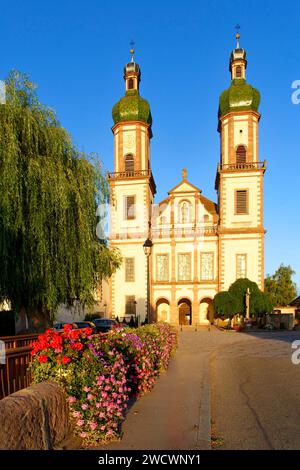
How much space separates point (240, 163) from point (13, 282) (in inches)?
1259

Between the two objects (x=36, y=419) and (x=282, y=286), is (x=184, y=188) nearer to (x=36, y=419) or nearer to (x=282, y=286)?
(x=282, y=286)

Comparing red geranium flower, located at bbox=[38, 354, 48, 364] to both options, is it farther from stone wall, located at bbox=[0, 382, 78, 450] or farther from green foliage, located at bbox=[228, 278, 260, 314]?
green foliage, located at bbox=[228, 278, 260, 314]

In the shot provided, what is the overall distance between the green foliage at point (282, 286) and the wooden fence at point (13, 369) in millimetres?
58047

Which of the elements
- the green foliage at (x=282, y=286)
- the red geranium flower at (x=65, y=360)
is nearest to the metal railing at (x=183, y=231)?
the green foliage at (x=282, y=286)

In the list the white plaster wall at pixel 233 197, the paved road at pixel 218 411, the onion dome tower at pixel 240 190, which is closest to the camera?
the paved road at pixel 218 411

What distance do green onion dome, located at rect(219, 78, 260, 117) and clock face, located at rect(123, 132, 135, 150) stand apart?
9.39 meters

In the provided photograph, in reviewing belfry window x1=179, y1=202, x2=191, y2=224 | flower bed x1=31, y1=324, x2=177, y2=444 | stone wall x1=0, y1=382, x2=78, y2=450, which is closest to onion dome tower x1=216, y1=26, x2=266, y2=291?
belfry window x1=179, y1=202, x2=191, y2=224

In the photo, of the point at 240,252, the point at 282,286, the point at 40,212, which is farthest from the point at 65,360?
the point at 282,286

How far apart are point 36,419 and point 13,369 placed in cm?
254

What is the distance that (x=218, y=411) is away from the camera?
7.53 meters

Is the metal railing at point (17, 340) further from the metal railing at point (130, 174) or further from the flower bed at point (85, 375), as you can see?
the metal railing at point (130, 174)

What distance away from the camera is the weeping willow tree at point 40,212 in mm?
9344

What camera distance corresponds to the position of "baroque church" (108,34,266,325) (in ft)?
122
